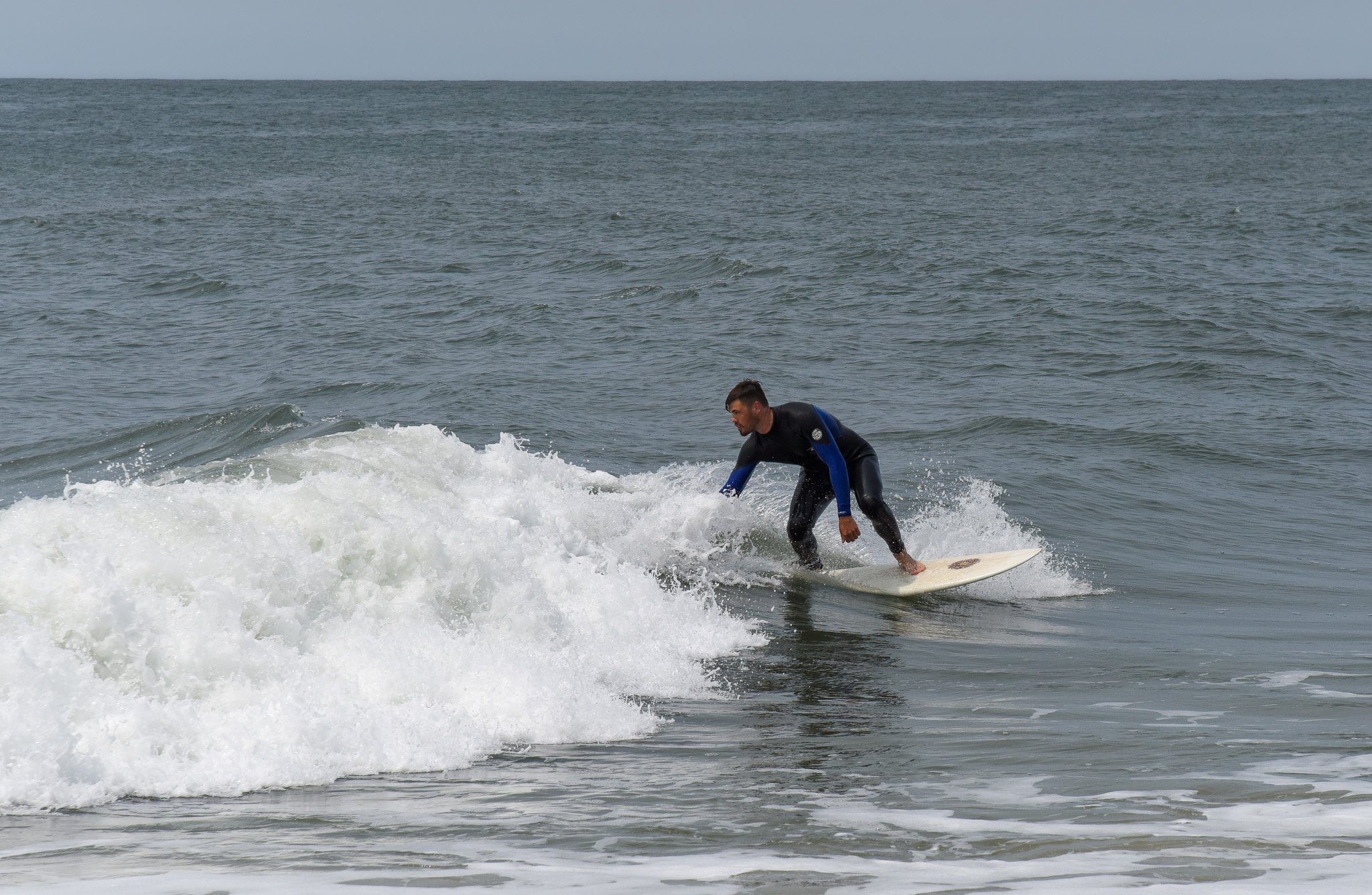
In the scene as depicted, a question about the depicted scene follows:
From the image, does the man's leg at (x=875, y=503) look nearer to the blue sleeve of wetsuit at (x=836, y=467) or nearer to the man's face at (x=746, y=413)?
the blue sleeve of wetsuit at (x=836, y=467)

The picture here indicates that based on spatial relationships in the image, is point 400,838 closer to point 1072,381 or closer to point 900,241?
point 1072,381

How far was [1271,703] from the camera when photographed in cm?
639

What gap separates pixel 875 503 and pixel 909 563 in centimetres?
54

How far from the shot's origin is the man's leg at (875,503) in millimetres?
9391

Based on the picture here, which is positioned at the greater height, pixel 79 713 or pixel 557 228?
pixel 557 228

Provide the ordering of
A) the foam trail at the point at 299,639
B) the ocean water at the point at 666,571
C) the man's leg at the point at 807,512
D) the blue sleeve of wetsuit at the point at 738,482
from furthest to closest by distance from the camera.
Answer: the man's leg at the point at 807,512, the blue sleeve of wetsuit at the point at 738,482, the foam trail at the point at 299,639, the ocean water at the point at 666,571

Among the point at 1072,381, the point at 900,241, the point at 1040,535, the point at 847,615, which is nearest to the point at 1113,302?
the point at 1072,381

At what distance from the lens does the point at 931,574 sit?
30.9 feet

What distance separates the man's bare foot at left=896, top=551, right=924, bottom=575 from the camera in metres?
9.47

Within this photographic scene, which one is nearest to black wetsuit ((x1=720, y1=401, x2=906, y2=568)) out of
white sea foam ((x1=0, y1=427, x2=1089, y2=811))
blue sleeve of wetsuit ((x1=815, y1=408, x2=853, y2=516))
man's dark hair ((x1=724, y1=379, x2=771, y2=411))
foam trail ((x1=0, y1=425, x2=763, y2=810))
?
blue sleeve of wetsuit ((x1=815, y1=408, x2=853, y2=516))

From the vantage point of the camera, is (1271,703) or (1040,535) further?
(1040,535)

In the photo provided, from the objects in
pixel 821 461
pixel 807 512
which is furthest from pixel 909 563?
pixel 821 461

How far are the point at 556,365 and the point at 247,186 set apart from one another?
1083 inches

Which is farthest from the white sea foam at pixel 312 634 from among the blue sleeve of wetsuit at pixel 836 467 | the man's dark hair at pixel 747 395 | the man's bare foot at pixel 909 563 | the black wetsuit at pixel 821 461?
the man's dark hair at pixel 747 395
